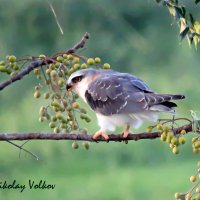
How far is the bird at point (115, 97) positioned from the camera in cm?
152

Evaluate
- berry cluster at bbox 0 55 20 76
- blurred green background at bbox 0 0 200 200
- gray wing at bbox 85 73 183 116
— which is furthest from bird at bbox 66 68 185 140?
blurred green background at bbox 0 0 200 200

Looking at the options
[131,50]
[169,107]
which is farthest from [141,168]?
[169,107]

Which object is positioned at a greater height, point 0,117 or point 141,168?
point 0,117

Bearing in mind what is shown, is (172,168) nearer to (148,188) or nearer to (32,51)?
(148,188)

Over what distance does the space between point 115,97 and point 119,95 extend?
14mm

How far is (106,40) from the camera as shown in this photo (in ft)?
14.6

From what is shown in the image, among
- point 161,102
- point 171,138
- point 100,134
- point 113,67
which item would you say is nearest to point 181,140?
point 171,138

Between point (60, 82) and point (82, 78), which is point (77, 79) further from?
point (60, 82)

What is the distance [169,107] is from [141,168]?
216cm

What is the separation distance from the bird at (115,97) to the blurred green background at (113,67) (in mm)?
1016

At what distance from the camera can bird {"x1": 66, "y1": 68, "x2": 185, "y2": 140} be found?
152 cm

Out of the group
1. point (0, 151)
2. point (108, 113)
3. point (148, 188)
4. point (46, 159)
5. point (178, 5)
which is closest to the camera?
point (178, 5)

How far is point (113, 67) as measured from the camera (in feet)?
13.8

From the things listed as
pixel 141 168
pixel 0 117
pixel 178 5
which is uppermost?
pixel 178 5
